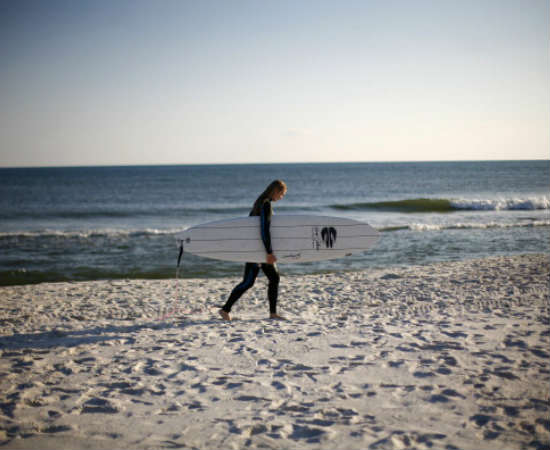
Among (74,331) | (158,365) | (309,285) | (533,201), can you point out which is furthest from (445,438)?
(533,201)

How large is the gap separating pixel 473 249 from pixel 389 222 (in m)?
6.04

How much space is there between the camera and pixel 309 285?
6.97 metres

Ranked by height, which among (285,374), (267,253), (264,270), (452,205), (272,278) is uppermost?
(452,205)

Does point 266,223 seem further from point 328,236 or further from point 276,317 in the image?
point 328,236

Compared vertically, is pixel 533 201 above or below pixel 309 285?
above

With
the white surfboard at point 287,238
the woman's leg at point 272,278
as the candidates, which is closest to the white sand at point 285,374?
the woman's leg at point 272,278

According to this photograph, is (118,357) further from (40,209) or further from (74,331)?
(40,209)

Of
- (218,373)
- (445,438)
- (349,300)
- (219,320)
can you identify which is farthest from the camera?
(349,300)

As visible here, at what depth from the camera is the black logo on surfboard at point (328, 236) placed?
5664mm

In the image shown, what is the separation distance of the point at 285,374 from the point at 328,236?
277 cm

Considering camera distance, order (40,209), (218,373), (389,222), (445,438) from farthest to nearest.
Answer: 1. (40,209)
2. (389,222)
3. (218,373)
4. (445,438)

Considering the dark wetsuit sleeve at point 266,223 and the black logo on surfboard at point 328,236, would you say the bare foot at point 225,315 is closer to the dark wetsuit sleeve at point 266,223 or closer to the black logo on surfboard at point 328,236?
the dark wetsuit sleeve at point 266,223

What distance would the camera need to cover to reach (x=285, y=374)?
3.26m

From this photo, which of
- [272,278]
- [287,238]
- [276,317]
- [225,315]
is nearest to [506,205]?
[287,238]
